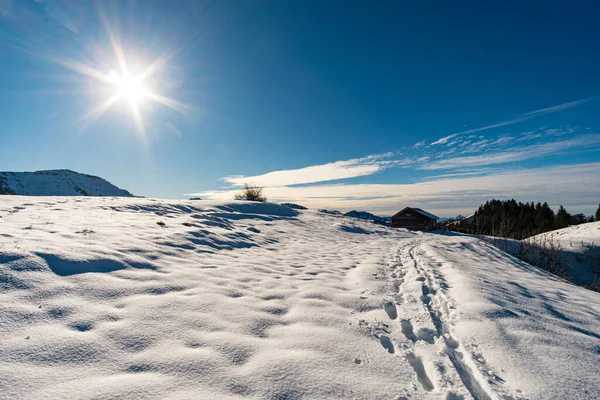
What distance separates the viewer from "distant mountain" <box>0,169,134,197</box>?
87125 millimetres

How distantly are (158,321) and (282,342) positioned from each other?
4.09ft

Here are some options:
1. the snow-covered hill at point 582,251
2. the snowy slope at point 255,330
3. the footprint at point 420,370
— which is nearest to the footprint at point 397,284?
the snowy slope at point 255,330

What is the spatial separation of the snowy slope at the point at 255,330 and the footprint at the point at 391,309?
0.15 feet

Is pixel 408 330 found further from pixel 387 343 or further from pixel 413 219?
pixel 413 219

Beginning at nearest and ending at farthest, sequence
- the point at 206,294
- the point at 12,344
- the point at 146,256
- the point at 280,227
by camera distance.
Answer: the point at 12,344 → the point at 206,294 → the point at 146,256 → the point at 280,227

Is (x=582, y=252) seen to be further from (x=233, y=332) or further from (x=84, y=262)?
(x=84, y=262)

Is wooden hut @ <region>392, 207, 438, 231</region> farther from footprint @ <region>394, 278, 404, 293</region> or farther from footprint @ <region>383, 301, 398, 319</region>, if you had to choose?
footprint @ <region>383, 301, 398, 319</region>

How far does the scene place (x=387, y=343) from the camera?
9.09 feet

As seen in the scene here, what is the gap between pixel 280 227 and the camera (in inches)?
484

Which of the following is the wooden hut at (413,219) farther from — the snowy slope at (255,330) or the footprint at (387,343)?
the footprint at (387,343)

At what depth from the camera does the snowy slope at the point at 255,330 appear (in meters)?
1.86

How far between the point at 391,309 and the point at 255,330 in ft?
6.81

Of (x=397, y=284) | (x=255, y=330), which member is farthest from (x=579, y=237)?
(x=255, y=330)

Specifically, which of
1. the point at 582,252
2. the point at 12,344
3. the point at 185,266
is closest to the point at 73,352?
the point at 12,344
